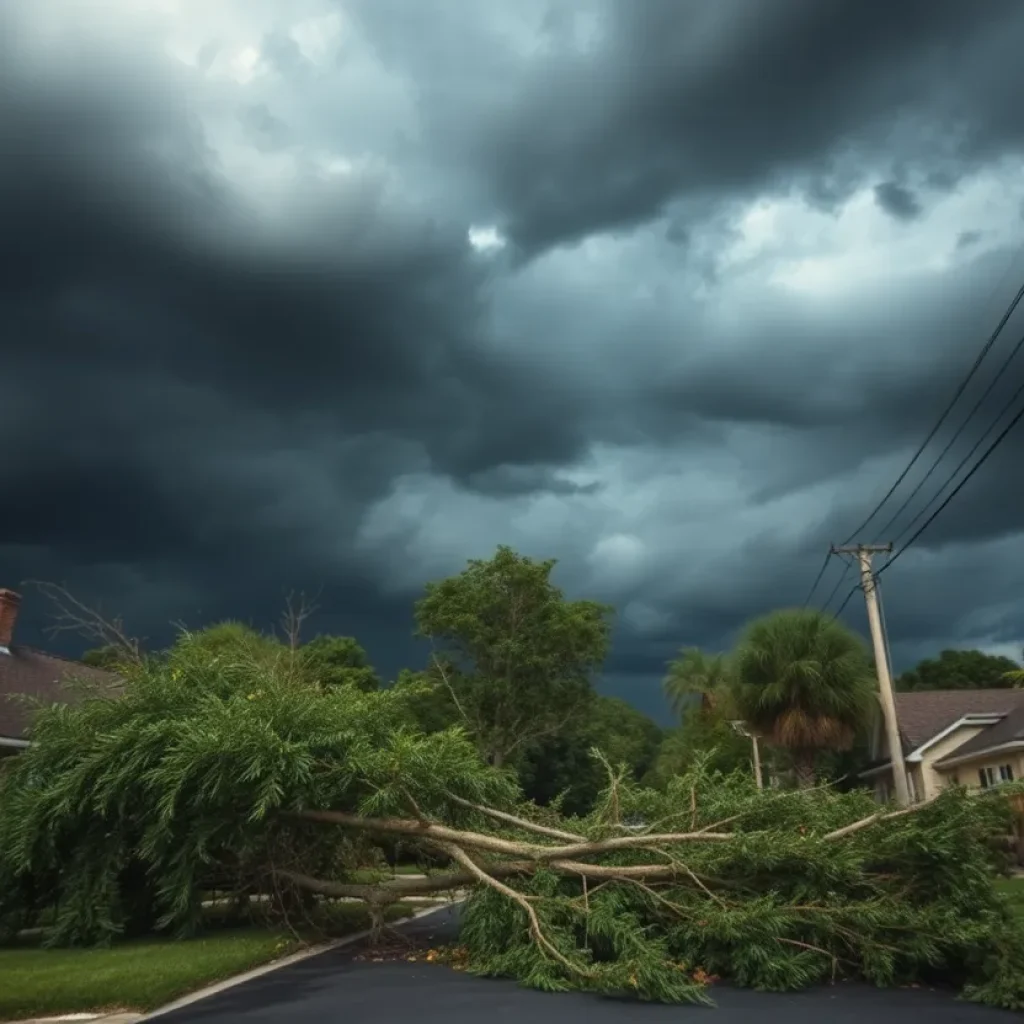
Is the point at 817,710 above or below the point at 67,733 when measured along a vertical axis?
above

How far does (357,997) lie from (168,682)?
5.57 meters

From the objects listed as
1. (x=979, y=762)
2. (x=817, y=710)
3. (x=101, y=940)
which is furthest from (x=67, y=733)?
(x=979, y=762)

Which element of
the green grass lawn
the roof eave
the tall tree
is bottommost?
the green grass lawn

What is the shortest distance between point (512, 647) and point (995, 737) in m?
18.5

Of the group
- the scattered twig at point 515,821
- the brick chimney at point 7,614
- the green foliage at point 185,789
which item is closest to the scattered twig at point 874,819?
the scattered twig at point 515,821

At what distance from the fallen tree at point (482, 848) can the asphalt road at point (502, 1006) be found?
1.09 ft

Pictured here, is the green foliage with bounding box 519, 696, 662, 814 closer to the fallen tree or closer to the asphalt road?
the fallen tree

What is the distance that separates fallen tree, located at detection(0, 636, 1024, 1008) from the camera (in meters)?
9.41

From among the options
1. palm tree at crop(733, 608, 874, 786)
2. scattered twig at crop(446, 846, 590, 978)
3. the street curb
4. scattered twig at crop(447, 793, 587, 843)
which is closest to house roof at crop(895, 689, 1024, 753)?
palm tree at crop(733, 608, 874, 786)

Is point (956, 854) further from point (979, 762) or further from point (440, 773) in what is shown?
point (979, 762)

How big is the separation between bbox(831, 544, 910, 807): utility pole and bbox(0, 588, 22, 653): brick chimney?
65.0ft

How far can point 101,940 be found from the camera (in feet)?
38.5

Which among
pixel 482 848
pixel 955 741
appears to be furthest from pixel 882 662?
pixel 482 848

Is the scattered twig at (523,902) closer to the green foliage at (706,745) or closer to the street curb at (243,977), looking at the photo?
the street curb at (243,977)
